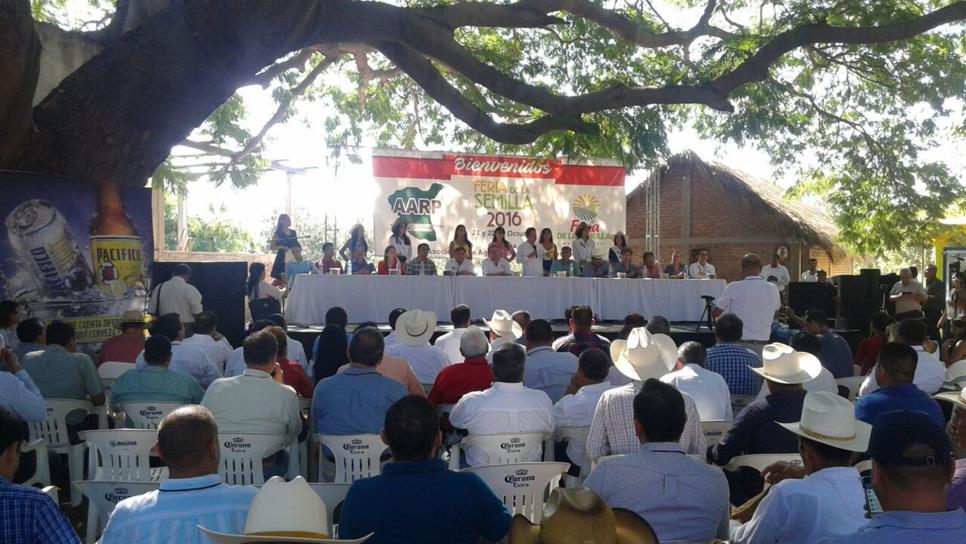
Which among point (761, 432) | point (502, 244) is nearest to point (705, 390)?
point (761, 432)

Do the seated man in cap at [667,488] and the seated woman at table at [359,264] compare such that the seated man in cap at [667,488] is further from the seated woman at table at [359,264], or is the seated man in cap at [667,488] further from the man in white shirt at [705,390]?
the seated woman at table at [359,264]

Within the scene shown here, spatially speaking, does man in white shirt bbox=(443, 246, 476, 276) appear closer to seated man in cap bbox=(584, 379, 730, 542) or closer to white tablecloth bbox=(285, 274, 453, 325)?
white tablecloth bbox=(285, 274, 453, 325)

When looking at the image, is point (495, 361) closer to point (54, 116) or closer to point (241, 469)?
point (241, 469)

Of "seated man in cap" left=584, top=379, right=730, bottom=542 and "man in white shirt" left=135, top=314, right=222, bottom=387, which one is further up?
"man in white shirt" left=135, top=314, right=222, bottom=387

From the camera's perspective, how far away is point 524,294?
13.8 m

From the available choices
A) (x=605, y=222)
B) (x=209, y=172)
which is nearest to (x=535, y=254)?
(x=605, y=222)

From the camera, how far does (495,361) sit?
5.11 meters

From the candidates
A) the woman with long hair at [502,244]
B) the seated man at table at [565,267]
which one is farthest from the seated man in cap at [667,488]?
the seated man at table at [565,267]

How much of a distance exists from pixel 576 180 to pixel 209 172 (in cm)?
963

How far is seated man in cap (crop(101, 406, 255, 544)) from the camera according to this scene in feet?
9.31

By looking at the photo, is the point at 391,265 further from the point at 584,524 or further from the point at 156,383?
the point at 584,524

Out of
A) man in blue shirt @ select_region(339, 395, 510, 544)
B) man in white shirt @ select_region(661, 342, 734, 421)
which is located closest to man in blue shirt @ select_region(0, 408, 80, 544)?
man in blue shirt @ select_region(339, 395, 510, 544)

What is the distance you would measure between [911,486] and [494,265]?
12.1 meters

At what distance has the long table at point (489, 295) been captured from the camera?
1289 cm
